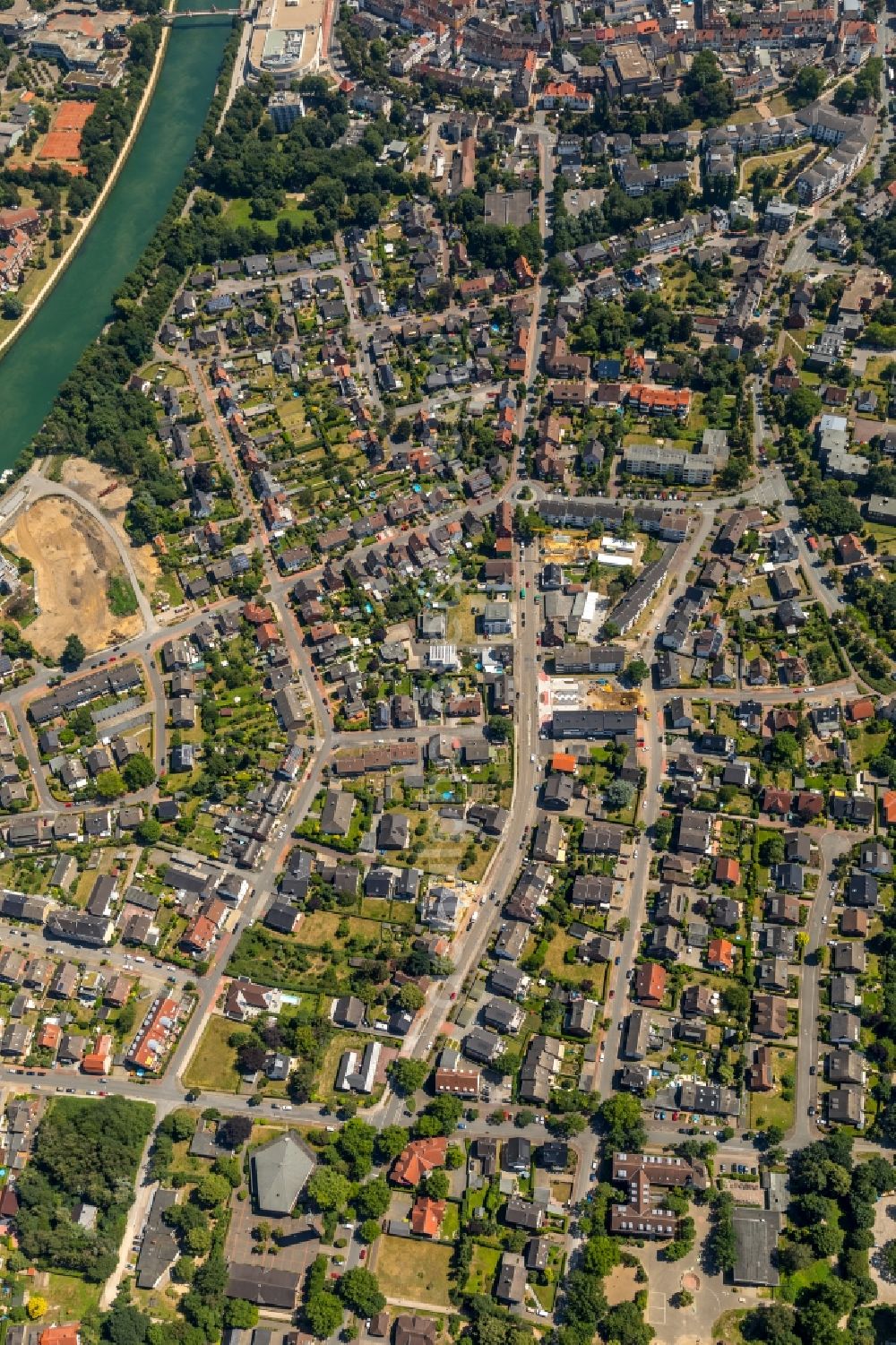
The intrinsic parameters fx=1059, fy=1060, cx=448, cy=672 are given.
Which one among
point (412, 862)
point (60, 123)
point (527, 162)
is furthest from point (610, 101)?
point (412, 862)

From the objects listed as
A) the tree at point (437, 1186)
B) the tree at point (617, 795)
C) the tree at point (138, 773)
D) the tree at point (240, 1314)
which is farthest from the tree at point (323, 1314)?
the tree at point (138, 773)

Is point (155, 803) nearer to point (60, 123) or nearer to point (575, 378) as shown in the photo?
point (575, 378)

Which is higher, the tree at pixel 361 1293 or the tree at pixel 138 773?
the tree at pixel 138 773

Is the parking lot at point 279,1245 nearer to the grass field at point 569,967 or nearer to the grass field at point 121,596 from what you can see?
the grass field at point 569,967

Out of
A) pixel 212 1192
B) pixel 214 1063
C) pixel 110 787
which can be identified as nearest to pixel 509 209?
pixel 110 787

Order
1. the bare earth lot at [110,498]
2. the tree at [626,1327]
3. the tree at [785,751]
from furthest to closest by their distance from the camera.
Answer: the bare earth lot at [110,498], the tree at [785,751], the tree at [626,1327]
